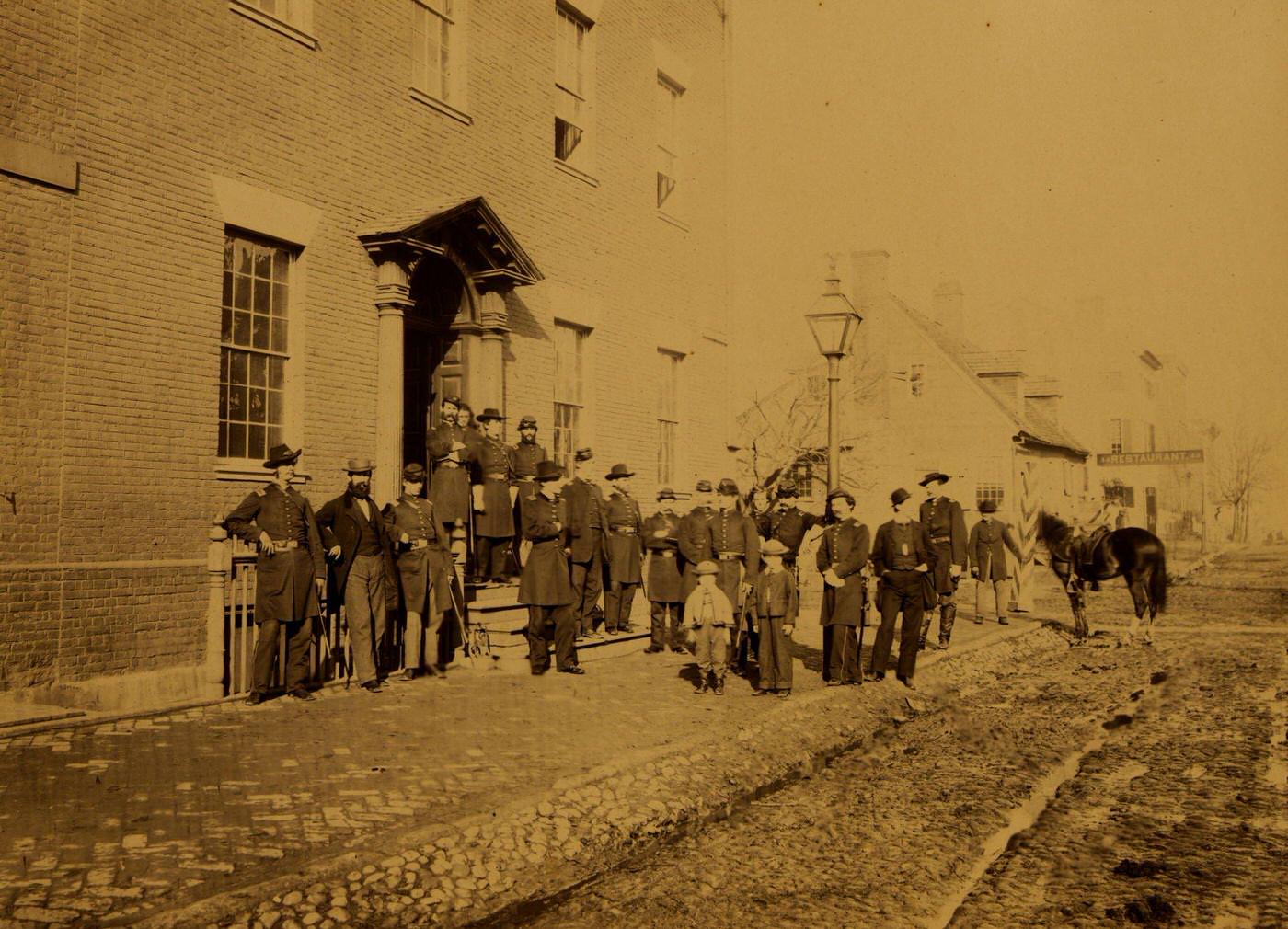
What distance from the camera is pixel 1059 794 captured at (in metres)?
6.74

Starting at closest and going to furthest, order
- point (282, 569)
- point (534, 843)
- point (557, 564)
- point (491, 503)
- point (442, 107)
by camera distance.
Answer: point (534, 843)
point (282, 569)
point (557, 564)
point (491, 503)
point (442, 107)

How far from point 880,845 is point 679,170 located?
46.1ft

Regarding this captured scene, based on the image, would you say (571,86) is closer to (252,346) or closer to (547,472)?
(547,472)

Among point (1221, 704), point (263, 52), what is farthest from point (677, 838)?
point (263, 52)

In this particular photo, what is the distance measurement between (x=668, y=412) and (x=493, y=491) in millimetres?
5925

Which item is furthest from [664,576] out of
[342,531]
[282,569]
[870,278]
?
[870,278]

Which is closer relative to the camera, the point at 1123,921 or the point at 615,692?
the point at 1123,921

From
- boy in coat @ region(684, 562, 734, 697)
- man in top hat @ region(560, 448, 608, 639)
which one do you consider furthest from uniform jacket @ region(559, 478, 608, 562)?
boy in coat @ region(684, 562, 734, 697)

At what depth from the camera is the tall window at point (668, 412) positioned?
17172mm

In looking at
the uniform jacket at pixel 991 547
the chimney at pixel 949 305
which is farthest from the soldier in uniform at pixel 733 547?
the chimney at pixel 949 305

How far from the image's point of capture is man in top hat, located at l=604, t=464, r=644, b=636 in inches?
503

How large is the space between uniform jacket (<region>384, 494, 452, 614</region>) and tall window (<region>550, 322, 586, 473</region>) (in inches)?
167

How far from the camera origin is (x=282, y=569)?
9.02 metres

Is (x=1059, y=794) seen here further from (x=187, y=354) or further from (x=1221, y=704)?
(x=187, y=354)
